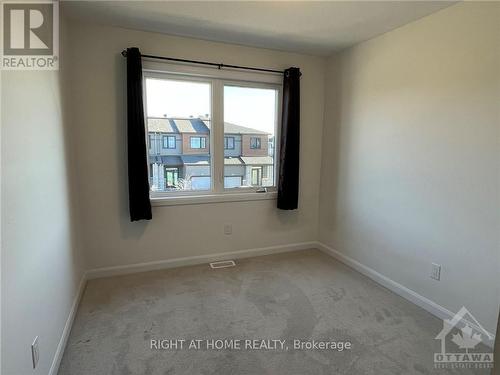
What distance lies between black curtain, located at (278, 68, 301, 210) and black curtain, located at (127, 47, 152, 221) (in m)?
1.45

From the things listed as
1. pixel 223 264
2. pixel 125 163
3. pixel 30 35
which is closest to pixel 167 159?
pixel 125 163

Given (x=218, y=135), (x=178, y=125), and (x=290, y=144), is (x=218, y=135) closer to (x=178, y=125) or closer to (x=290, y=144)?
(x=178, y=125)

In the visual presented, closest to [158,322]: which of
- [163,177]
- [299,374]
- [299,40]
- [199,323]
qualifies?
[199,323]

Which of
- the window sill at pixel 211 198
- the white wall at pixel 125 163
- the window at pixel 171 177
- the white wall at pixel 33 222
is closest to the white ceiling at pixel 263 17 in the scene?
the white wall at pixel 125 163

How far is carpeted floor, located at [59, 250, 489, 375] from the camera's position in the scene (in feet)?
5.68

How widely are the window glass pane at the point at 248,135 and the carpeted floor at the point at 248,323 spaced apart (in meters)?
1.04

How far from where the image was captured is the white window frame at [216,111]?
282cm

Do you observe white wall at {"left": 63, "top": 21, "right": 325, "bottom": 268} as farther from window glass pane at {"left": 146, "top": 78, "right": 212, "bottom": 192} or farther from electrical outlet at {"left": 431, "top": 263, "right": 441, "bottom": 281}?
electrical outlet at {"left": 431, "top": 263, "right": 441, "bottom": 281}

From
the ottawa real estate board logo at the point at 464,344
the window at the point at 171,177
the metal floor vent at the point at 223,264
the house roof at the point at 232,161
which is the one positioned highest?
the house roof at the point at 232,161

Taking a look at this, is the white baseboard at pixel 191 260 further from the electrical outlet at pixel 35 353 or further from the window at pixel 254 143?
the electrical outlet at pixel 35 353

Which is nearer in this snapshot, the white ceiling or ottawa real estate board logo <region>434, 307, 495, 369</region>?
ottawa real estate board logo <region>434, 307, 495, 369</region>

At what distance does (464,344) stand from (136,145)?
115 inches

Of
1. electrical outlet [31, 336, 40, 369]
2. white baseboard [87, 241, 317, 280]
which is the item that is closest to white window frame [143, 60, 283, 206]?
white baseboard [87, 241, 317, 280]

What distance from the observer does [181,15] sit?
7.59 ft
